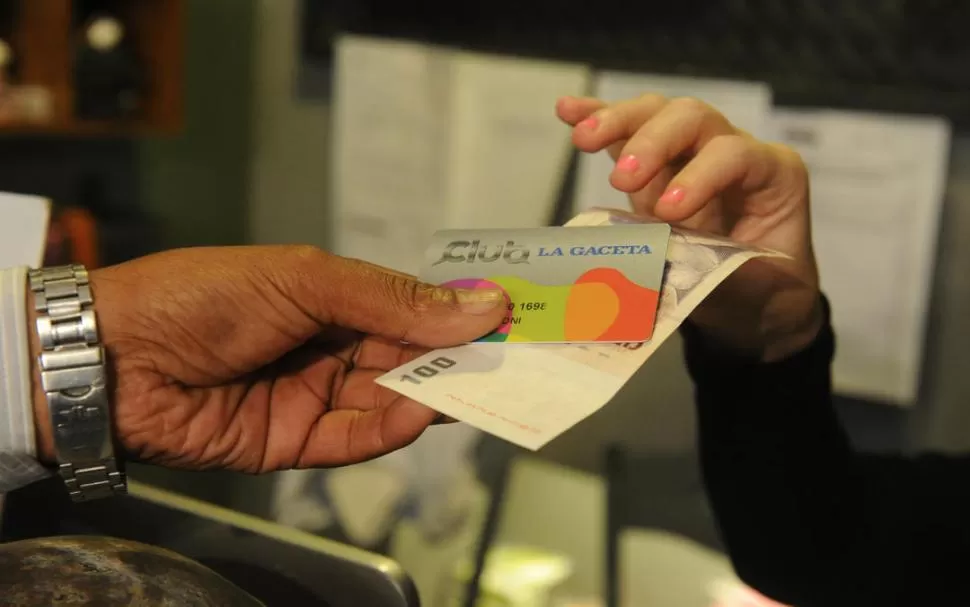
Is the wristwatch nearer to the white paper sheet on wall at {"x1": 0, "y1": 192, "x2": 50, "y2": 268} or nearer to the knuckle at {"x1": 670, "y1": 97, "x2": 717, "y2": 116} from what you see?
the white paper sheet on wall at {"x1": 0, "y1": 192, "x2": 50, "y2": 268}

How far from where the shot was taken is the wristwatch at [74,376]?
1.65ft

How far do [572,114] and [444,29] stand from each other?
79 centimetres

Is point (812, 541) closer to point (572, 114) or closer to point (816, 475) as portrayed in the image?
point (816, 475)

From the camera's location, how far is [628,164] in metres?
0.62

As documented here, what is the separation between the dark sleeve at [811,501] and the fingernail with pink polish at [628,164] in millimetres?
206

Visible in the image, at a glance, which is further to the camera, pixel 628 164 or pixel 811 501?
pixel 811 501

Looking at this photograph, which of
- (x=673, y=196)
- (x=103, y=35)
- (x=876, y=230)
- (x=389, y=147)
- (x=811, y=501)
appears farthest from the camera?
(x=389, y=147)

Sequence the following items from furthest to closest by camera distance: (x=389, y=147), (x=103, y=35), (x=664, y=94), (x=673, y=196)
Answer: (x=389, y=147), (x=103, y=35), (x=664, y=94), (x=673, y=196)

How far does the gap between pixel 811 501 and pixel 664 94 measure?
2.05 feet

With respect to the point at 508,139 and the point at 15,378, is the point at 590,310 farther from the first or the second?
the point at 508,139

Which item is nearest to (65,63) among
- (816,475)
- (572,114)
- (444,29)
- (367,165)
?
(367,165)

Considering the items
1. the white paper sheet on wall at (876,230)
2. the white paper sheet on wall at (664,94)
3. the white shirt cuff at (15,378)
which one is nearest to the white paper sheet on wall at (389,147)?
the white paper sheet on wall at (664,94)

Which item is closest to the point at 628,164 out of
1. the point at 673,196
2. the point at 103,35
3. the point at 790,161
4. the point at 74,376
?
the point at 673,196

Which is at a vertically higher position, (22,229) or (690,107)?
(690,107)
